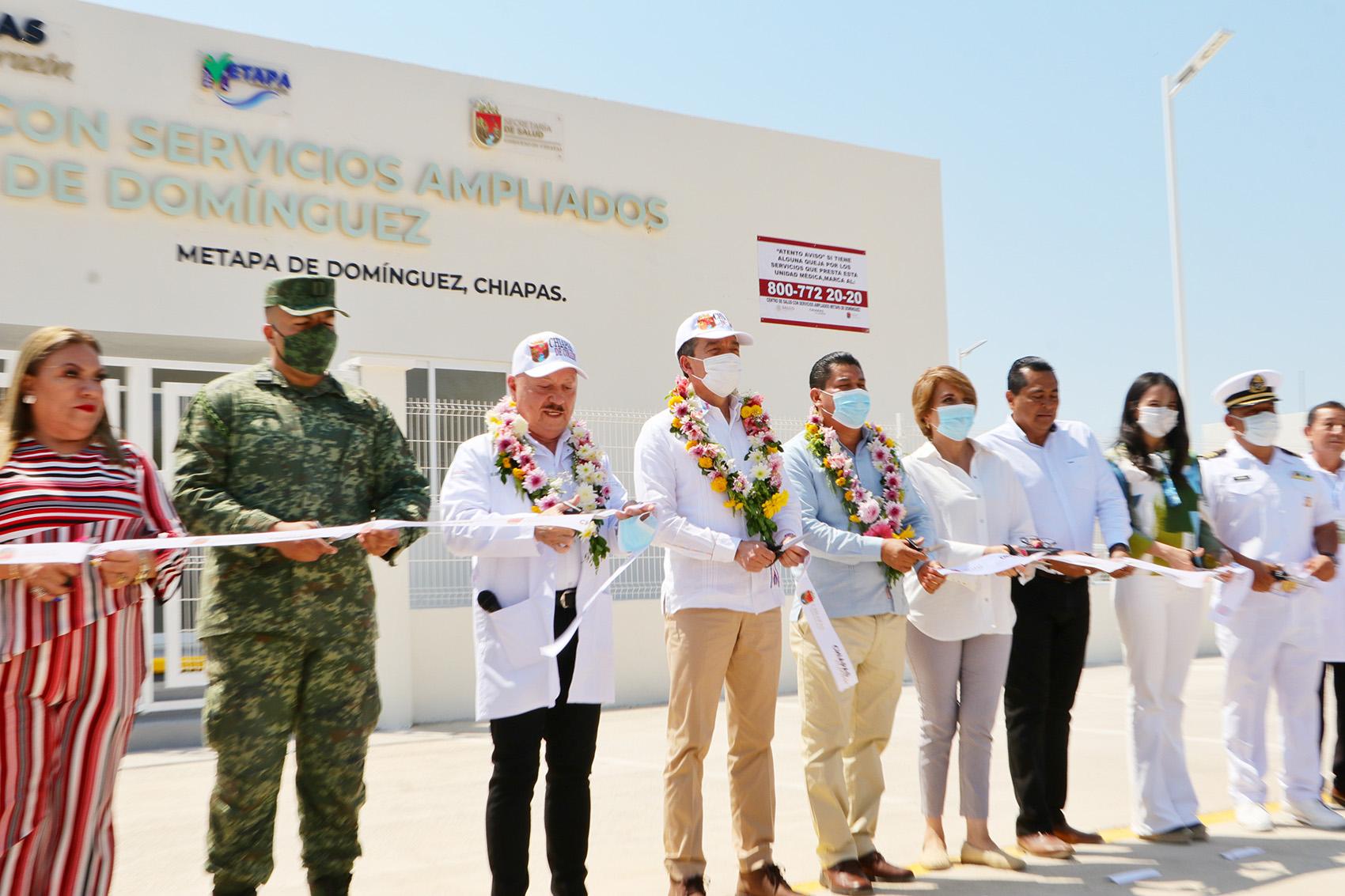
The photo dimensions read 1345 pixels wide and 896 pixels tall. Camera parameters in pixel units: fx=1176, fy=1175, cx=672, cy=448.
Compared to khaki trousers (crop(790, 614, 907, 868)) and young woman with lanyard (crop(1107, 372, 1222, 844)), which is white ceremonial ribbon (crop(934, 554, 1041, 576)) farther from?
young woman with lanyard (crop(1107, 372, 1222, 844))

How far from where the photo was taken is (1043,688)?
525 centimetres

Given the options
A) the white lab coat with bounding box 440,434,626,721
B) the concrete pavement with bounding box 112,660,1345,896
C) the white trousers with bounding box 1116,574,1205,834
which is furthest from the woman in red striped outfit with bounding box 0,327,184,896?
the white trousers with bounding box 1116,574,1205,834

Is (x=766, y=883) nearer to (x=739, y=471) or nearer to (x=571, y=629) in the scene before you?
(x=571, y=629)

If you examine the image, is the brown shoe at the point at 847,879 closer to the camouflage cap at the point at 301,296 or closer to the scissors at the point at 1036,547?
the scissors at the point at 1036,547

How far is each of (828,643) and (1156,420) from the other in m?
2.20

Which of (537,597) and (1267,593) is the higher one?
(537,597)

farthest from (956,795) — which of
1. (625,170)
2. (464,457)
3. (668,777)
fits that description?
(625,170)

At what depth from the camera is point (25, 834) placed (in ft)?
10.8

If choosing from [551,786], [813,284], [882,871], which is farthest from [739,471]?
[813,284]

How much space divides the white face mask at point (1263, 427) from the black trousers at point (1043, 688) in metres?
1.38

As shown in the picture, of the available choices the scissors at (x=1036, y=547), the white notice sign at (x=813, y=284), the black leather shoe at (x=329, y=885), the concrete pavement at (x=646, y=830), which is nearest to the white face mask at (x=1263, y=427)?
the scissors at (x=1036, y=547)

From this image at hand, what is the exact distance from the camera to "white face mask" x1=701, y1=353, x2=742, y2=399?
15.4 ft

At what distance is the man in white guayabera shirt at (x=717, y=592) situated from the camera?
436 centimetres

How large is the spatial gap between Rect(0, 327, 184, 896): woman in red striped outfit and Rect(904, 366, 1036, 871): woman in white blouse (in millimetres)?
3022
